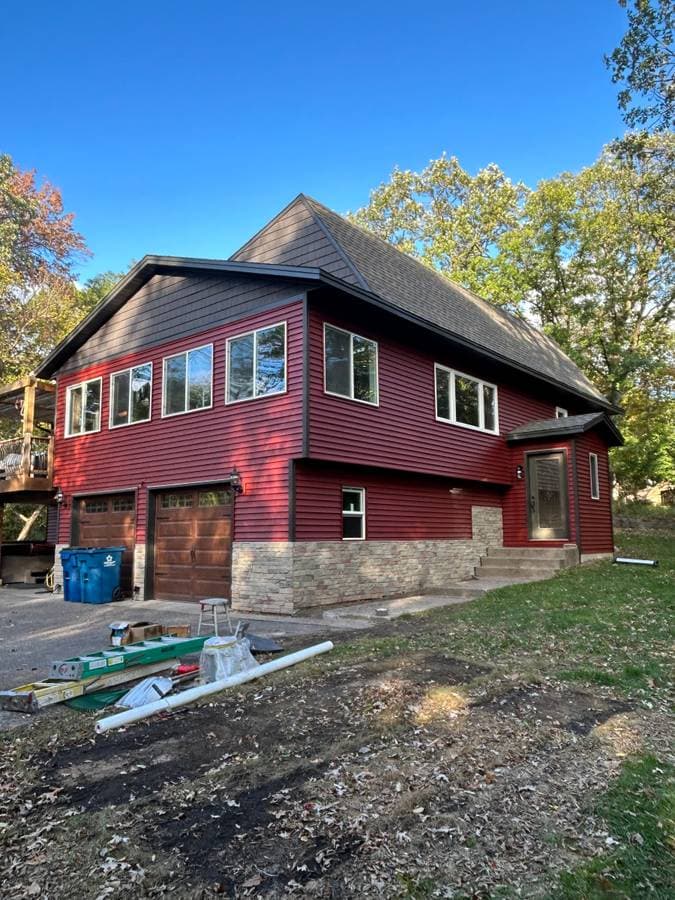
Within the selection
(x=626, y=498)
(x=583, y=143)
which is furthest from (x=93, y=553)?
(x=626, y=498)

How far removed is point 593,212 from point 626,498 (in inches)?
548

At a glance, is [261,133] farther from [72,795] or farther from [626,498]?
[626,498]

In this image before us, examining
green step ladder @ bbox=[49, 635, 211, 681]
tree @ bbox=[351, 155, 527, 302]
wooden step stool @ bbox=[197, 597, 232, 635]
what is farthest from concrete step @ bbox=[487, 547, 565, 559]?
tree @ bbox=[351, 155, 527, 302]

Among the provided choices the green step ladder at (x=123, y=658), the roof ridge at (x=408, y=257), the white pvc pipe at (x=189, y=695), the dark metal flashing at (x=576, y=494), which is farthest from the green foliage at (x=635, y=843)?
the dark metal flashing at (x=576, y=494)

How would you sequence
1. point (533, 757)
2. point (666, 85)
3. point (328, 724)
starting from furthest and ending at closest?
1. point (666, 85)
2. point (328, 724)
3. point (533, 757)

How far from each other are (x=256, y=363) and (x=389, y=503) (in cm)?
370

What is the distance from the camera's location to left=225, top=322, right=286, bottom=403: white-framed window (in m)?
10.1

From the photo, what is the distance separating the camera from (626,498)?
29656 mm

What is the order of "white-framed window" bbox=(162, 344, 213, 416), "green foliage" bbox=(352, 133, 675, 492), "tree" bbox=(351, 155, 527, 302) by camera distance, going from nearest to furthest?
"white-framed window" bbox=(162, 344, 213, 416)
"green foliage" bbox=(352, 133, 675, 492)
"tree" bbox=(351, 155, 527, 302)

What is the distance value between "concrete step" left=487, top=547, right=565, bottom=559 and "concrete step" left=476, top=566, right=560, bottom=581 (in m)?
0.45

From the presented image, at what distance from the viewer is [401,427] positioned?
11.5 metres

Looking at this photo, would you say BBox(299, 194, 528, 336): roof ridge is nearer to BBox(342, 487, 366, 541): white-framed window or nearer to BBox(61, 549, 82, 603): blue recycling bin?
BBox(342, 487, 366, 541): white-framed window

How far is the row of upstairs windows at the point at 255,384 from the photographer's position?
10.3m

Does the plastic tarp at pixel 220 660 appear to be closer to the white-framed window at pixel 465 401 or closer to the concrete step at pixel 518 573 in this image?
the white-framed window at pixel 465 401
